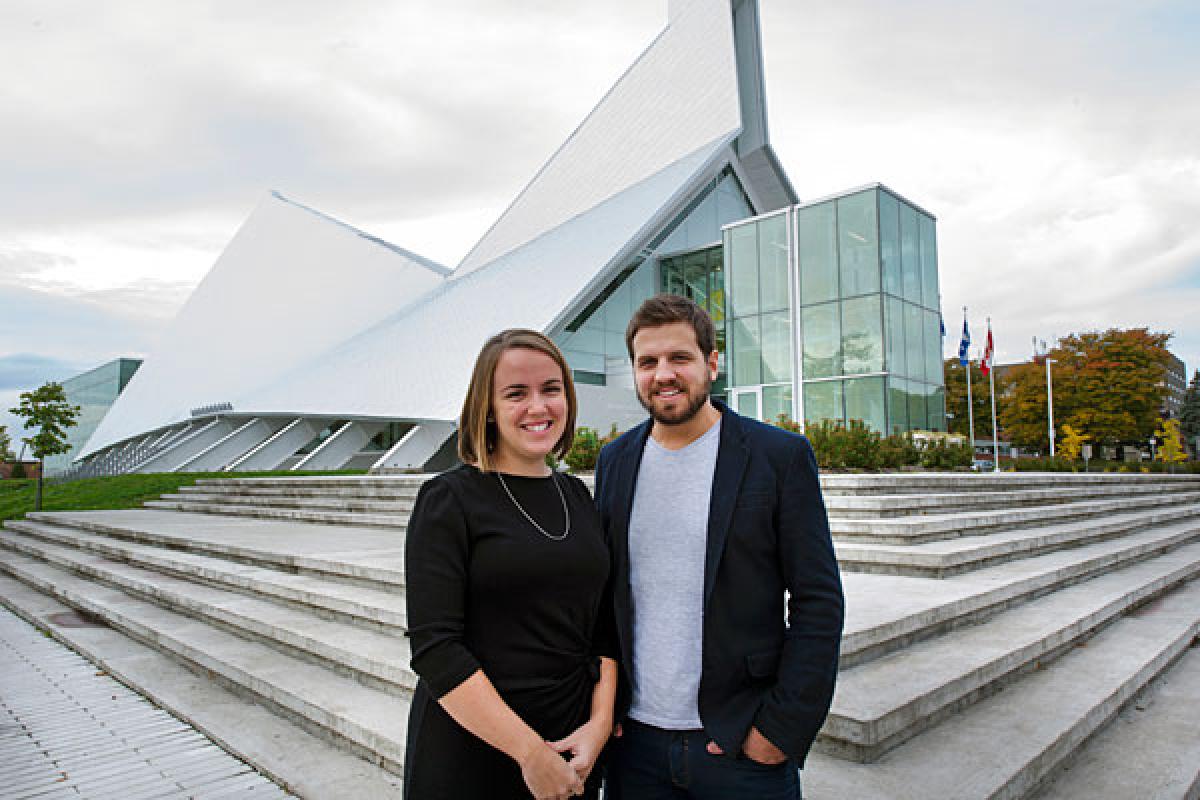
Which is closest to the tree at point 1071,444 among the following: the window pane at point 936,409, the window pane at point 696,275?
the window pane at point 936,409

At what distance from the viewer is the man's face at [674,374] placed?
1.54m

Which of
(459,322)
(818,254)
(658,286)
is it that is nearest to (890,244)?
(818,254)

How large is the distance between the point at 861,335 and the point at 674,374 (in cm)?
1572

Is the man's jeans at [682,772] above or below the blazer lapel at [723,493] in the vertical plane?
below

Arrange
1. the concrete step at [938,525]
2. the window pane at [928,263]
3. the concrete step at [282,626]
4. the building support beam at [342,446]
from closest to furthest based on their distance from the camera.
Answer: the concrete step at [282,626] → the concrete step at [938,525] → the window pane at [928,263] → the building support beam at [342,446]

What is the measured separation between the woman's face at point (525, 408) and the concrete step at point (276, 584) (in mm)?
2450

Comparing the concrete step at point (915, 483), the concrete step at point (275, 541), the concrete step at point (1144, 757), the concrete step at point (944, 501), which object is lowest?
the concrete step at point (1144, 757)

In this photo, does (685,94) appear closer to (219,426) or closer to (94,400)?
(219,426)

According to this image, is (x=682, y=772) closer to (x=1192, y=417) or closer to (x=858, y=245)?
(x=858, y=245)

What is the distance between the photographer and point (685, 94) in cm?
2373

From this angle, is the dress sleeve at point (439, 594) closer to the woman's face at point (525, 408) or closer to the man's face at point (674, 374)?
the woman's face at point (525, 408)

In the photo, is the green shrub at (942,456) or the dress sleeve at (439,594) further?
the green shrub at (942,456)

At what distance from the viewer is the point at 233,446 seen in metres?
21.8

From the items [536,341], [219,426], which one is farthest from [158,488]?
[536,341]
